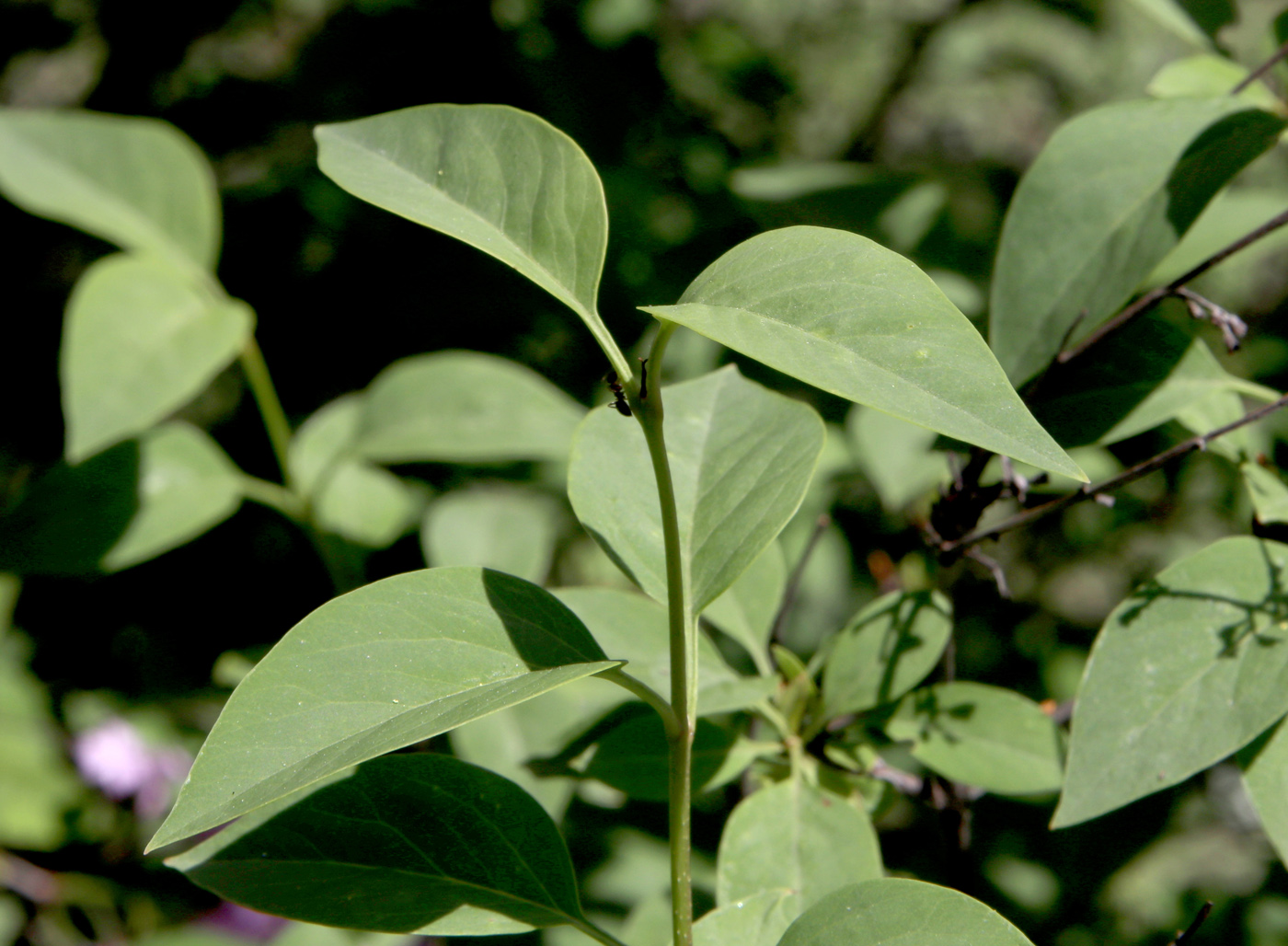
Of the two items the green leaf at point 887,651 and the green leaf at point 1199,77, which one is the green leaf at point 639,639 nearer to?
the green leaf at point 887,651

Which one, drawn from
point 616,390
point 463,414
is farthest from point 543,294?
point 616,390

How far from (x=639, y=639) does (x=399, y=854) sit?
0.17 m

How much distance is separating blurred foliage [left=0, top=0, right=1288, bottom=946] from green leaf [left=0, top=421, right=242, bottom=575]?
17 centimetres

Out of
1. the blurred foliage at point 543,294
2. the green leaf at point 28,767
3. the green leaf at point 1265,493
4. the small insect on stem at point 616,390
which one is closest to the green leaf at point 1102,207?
the green leaf at point 1265,493

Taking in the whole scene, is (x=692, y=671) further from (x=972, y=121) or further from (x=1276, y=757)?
(x=972, y=121)

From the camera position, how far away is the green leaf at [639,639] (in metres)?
0.51

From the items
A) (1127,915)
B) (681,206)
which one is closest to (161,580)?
(681,206)

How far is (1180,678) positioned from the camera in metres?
0.44

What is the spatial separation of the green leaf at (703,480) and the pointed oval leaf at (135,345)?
19.3 inches

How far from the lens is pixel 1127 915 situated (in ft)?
3.89

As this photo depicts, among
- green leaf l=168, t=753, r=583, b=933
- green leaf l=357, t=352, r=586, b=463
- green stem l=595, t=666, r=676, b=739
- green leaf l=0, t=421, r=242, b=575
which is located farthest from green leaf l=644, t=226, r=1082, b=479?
green leaf l=0, t=421, r=242, b=575

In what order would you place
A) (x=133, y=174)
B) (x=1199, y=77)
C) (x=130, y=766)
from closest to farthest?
1. (x=1199, y=77)
2. (x=133, y=174)
3. (x=130, y=766)

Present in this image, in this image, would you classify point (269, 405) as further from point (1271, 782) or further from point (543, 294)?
point (1271, 782)

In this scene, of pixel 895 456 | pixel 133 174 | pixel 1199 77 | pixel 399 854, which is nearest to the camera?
pixel 399 854
